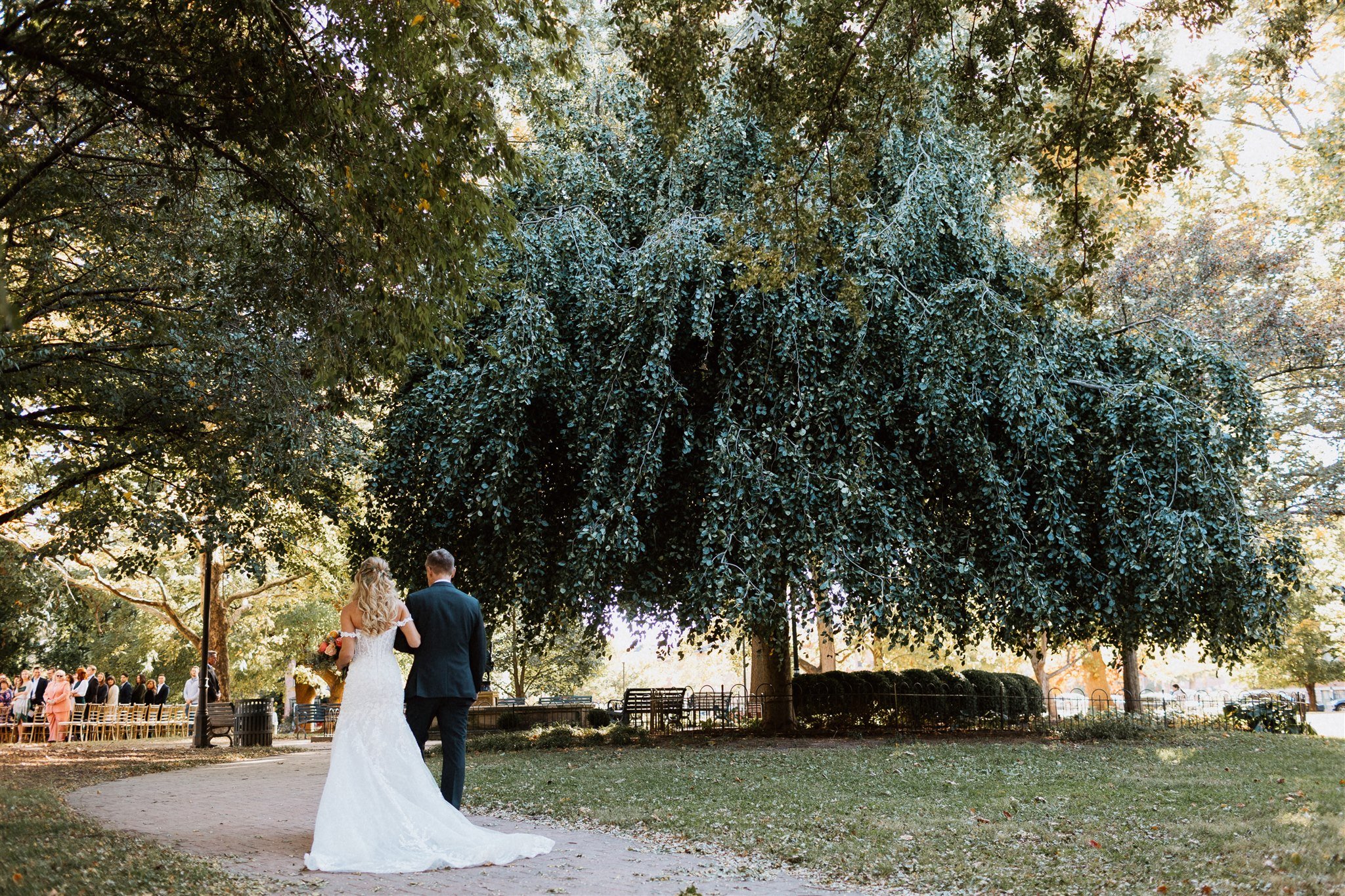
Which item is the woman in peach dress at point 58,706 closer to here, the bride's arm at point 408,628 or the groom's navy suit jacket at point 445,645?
the groom's navy suit jacket at point 445,645

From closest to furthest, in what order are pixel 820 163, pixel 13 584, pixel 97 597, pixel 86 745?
pixel 820 163
pixel 86 745
pixel 13 584
pixel 97 597

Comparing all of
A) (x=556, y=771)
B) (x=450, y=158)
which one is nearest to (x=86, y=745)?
(x=556, y=771)

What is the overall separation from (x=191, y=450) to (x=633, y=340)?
6.01 meters

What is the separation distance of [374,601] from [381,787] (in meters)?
1.16

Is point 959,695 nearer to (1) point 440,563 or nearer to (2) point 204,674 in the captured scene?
(1) point 440,563

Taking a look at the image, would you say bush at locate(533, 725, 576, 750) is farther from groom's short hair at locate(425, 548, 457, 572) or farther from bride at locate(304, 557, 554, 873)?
bride at locate(304, 557, 554, 873)

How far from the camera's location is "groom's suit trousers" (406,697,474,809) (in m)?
6.43

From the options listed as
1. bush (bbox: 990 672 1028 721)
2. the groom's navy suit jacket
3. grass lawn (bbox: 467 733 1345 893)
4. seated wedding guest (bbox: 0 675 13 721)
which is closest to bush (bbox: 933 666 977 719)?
bush (bbox: 990 672 1028 721)

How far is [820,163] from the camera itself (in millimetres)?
9000

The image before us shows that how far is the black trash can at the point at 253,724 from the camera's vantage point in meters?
18.3

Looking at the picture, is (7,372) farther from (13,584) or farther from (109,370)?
(13,584)

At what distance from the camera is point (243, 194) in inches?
315

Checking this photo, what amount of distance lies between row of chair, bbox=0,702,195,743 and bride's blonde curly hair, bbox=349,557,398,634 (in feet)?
61.5

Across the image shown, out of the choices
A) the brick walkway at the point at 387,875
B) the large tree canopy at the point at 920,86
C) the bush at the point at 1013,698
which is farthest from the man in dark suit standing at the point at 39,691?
the large tree canopy at the point at 920,86
